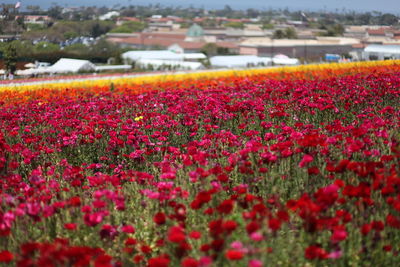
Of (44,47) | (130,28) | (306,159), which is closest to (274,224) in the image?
(306,159)

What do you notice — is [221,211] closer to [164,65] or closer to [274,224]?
[274,224]

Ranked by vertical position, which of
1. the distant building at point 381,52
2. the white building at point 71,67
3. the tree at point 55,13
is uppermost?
the tree at point 55,13

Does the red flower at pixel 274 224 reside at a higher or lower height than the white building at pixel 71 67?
higher

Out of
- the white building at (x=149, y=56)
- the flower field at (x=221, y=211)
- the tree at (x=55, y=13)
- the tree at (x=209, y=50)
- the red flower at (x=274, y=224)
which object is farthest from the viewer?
the tree at (x=55, y=13)

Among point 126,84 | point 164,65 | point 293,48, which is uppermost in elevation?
point 126,84

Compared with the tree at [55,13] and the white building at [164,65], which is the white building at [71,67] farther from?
the tree at [55,13]

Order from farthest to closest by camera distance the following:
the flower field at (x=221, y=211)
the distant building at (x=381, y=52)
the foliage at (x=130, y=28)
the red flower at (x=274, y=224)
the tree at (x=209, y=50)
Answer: the foliage at (x=130, y=28)
the tree at (x=209, y=50)
the distant building at (x=381, y=52)
the flower field at (x=221, y=211)
the red flower at (x=274, y=224)

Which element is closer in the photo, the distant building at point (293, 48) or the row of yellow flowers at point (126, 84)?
the row of yellow flowers at point (126, 84)

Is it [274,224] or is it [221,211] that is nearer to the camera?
[274,224]

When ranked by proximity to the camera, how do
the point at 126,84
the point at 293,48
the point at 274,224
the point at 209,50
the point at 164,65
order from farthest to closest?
the point at 209,50, the point at 293,48, the point at 164,65, the point at 126,84, the point at 274,224

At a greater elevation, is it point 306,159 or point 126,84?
point 306,159

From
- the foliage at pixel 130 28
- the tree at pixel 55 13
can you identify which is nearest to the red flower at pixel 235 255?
the tree at pixel 55 13

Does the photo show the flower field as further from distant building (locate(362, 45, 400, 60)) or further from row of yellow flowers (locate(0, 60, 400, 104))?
distant building (locate(362, 45, 400, 60))

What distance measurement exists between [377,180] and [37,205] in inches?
101
